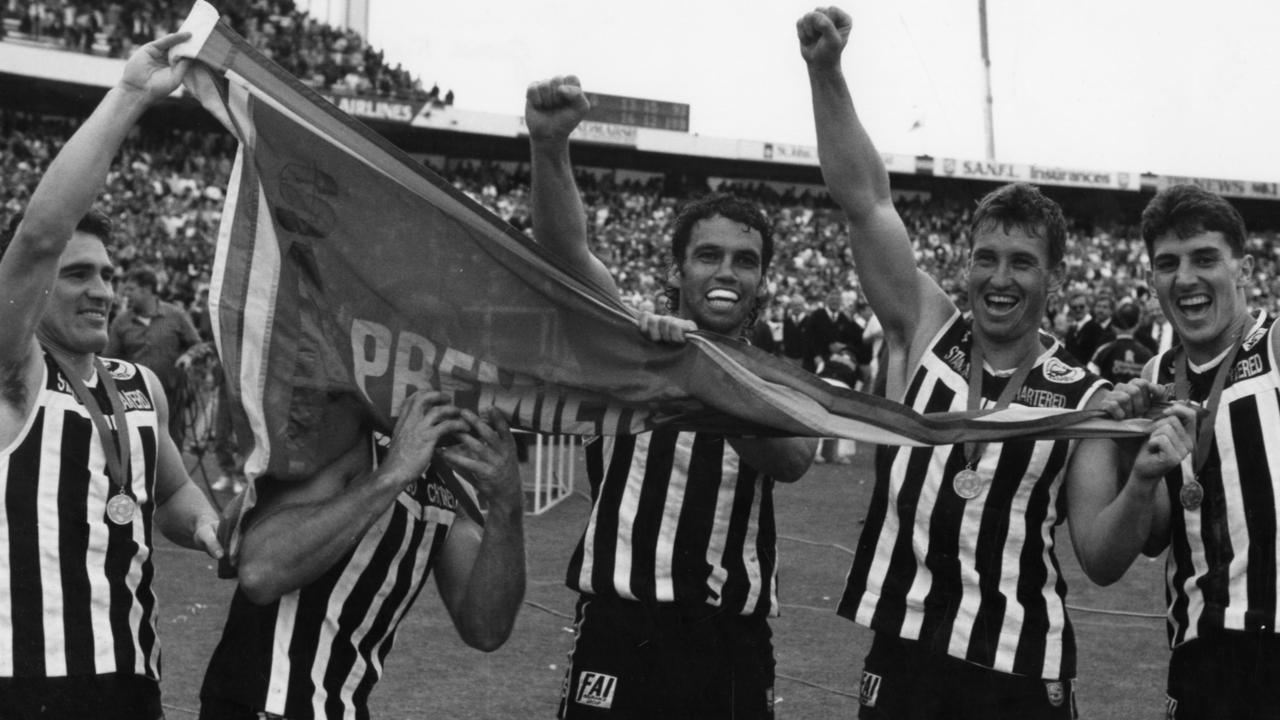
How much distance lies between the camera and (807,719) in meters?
5.95

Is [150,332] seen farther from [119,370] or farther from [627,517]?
[627,517]

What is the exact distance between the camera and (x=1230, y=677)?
3338 mm

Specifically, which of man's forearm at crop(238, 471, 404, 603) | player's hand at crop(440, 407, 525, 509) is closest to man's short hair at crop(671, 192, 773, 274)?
player's hand at crop(440, 407, 525, 509)

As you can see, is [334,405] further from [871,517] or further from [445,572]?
[871,517]

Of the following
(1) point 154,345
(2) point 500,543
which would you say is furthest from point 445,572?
(1) point 154,345

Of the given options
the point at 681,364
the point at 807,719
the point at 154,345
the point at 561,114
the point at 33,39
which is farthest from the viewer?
the point at 33,39

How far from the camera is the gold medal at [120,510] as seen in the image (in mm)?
3318

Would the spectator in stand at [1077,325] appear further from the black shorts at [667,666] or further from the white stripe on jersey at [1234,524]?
the black shorts at [667,666]

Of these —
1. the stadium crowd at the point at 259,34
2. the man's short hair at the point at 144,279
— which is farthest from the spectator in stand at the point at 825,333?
the stadium crowd at the point at 259,34

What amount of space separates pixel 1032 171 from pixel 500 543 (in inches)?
1936

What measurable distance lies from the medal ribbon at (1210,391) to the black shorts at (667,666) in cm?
123

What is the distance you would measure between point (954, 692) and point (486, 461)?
4.35 feet

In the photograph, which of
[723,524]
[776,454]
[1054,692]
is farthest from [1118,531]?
[723,524]

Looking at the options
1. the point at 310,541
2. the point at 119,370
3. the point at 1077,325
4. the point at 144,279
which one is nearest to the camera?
the point at 310,541
